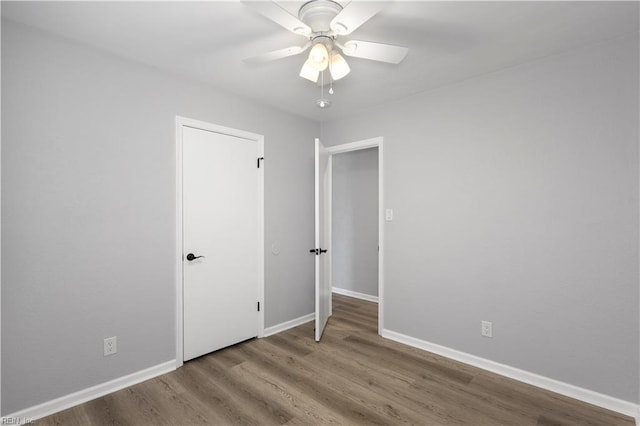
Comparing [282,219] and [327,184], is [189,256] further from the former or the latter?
[327,184]

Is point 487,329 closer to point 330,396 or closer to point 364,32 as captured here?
point 330,396

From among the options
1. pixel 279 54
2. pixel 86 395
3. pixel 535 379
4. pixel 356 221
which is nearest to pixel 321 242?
pixel 356 221

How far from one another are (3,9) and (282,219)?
2594 mm

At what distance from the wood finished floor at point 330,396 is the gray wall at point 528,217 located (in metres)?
0.28

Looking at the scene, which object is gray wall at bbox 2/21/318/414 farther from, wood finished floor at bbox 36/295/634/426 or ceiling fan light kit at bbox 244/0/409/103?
ceiling fan light kit at bbox 244/0/409/103

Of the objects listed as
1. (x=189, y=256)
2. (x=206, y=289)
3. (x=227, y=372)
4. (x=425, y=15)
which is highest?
(x=425, y=15)

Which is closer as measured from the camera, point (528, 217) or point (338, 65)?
point (338, 65)

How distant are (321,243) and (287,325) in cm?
105

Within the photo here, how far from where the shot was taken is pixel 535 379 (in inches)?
94.9

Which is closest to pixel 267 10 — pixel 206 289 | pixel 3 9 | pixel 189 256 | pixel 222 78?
pixel 222 78

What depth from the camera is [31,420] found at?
6.51 ft

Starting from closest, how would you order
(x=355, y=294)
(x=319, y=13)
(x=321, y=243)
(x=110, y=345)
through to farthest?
(x=319, y=13) → (x=110, y=345) → (x=321, y=243) → (x=355, y=294)

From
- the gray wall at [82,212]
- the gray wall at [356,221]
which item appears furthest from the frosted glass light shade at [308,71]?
the gray wall at [356,221]

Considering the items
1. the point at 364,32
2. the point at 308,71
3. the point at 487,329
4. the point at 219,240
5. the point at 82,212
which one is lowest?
the point at 487,329
